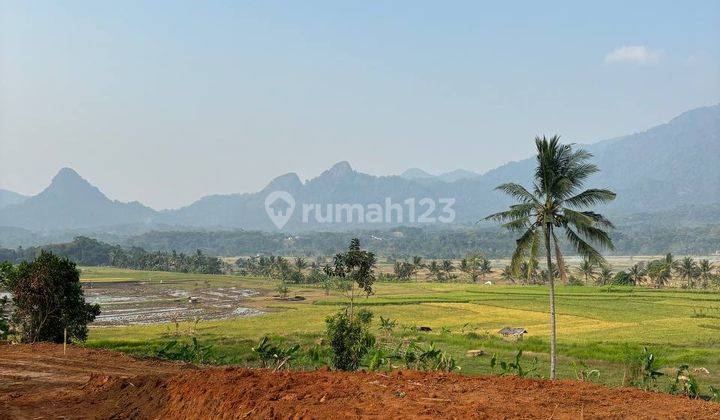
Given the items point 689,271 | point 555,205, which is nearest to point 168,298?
point 555,205

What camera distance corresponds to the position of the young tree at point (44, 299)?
81.8 feet

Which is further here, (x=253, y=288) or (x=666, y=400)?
(x=253, y=288)

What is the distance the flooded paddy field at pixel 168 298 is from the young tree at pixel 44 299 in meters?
20.7

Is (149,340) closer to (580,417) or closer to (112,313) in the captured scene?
(112,313)

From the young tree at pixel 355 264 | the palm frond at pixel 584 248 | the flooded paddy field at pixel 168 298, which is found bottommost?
the flooded paddy field at pixel 168 298

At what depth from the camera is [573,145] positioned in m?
22.3

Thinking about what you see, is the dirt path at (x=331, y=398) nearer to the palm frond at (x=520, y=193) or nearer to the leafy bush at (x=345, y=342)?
the leafy bush at (x=345, y=342)

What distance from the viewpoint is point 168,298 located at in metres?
78.6

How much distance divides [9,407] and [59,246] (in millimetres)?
173475

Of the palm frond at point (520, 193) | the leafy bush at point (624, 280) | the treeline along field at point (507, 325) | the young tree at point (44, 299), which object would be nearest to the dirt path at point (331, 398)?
the treeline along field at point (507, 325)

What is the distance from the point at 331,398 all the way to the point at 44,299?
21.6 meters

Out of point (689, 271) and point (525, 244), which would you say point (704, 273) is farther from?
point (525, 244)

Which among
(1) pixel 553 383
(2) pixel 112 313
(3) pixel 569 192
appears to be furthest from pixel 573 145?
(2) pixel 112 313

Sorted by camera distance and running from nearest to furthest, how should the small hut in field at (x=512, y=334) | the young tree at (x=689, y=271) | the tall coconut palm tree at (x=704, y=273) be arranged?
the small hut in field at (x=512, y=334) < the young tree at (x=689, y=271) < the tall coconut palm tree at (x=704, y=273)
